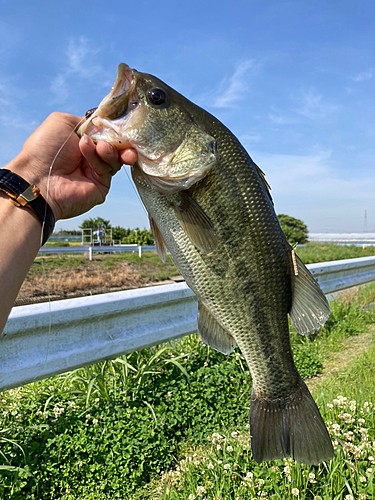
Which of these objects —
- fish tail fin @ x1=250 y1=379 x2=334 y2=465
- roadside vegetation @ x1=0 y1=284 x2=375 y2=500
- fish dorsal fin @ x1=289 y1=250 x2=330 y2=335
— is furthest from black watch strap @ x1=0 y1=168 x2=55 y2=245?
roadside vegetation @ x1=0 y1=284 x2=375 y2=500

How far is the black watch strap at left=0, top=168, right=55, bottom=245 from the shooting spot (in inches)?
64.6

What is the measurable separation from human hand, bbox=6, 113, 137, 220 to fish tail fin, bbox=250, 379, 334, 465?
4.15 feet

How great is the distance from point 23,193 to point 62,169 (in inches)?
12.6

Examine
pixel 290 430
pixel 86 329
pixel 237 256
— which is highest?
pixel 237 256

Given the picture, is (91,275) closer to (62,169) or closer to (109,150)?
(62,169)

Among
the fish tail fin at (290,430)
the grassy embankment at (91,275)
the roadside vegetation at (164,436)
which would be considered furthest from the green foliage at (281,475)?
the grassy embankment at (91,275)

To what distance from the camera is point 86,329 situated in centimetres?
285

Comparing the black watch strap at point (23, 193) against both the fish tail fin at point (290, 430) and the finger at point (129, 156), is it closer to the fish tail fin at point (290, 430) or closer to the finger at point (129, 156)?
the finger at point (129, 156)

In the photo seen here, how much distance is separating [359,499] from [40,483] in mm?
2125

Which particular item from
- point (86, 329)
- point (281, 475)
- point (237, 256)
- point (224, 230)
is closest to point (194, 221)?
point (224, 230)

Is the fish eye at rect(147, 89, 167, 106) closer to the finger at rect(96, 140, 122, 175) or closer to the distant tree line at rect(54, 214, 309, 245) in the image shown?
the finger at rect(96, 140, 122, 175)

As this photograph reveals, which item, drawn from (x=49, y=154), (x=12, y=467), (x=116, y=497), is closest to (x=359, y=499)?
(x=116, y=497)

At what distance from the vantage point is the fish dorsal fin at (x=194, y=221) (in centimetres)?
152

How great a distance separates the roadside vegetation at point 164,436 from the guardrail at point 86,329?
551 mm
